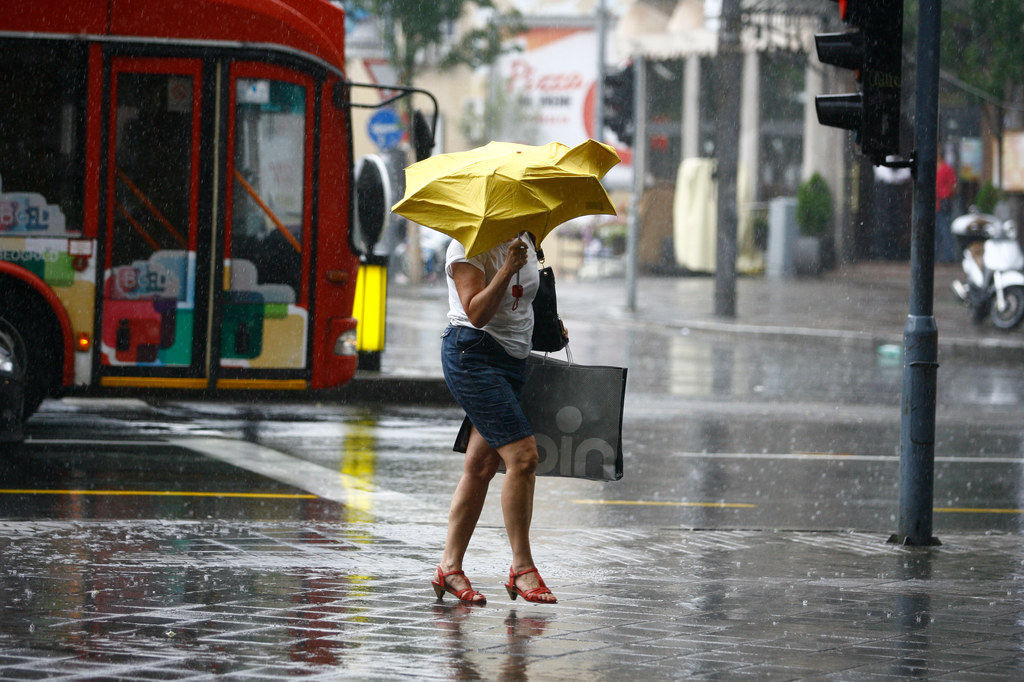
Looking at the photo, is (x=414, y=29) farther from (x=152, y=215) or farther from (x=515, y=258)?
(x=515, y=258)

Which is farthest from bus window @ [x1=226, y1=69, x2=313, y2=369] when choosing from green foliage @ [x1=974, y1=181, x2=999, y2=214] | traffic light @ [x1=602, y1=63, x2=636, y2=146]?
green foliage @ [x1=974, y1=181, x2=999, y2=214]

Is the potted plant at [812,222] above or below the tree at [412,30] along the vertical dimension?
below

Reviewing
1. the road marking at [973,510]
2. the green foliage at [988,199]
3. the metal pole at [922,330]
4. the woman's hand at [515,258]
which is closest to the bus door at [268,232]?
the road marking at [973,510]

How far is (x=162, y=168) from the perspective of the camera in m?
10.6

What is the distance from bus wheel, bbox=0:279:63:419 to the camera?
34.0 feet

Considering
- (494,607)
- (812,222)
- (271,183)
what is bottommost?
(494,607)

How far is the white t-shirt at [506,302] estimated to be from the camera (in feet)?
19.6

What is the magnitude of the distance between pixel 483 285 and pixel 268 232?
5170 millimetres

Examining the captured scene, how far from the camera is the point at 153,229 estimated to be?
10.6m

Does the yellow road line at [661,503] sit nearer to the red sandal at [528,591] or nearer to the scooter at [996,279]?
the red sandal at [528,591]

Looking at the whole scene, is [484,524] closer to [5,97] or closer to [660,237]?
[5,97]

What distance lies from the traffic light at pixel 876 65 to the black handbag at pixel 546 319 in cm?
217

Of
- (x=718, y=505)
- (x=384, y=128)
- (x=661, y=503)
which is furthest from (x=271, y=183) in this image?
(x=384, y=128)

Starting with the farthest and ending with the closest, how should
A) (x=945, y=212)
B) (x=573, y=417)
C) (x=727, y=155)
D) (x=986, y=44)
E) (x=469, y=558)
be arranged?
1. (x=945, y=212)
2. (x=986, y=44)
3. (x=727, y=155)
4. (x=469, y=558)
5. (x=573, y=417)
